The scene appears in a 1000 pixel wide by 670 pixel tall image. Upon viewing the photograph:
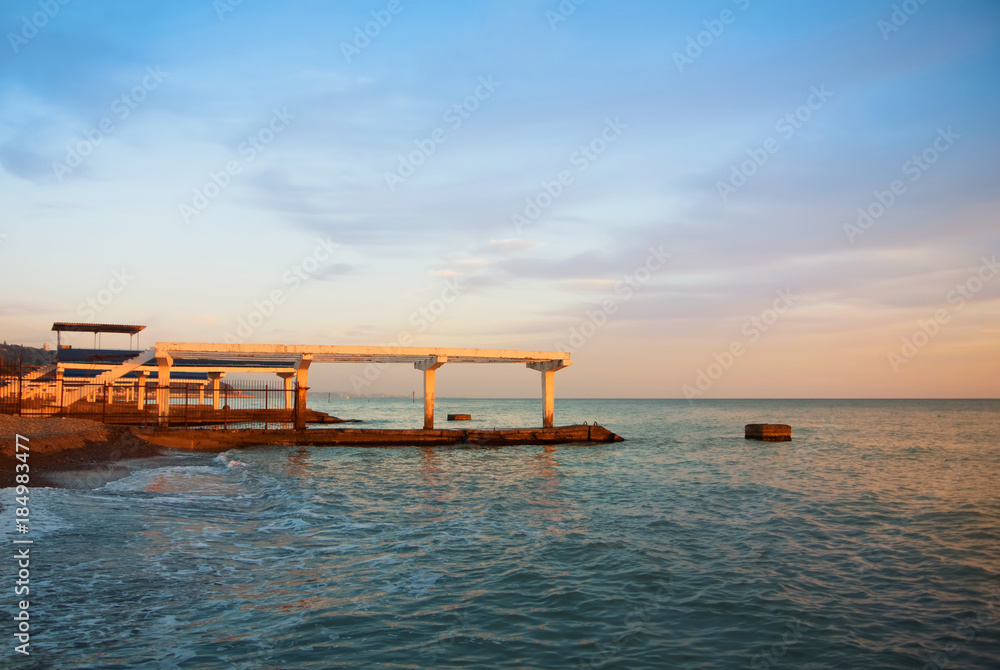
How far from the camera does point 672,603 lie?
9.59 meters

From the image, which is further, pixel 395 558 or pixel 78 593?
pixel 395 558

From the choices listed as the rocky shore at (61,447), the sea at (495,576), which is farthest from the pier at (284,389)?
the sea at (495,576)

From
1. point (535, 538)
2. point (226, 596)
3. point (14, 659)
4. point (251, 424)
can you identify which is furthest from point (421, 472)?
point (251, 424)

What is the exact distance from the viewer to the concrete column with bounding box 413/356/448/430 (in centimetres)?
3934

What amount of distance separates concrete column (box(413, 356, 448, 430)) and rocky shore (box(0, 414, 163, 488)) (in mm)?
16387

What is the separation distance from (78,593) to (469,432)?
31.6 metres

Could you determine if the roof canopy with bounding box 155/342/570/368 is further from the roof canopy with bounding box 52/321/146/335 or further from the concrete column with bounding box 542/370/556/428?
the roof canopy with bounding box 52/321/146/335

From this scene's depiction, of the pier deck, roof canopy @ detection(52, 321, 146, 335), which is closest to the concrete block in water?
A: the pier deck

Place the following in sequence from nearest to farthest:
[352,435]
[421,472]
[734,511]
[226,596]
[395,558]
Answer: [226,596] → [395,558] → [734,511] → [421,472] → [352,435]

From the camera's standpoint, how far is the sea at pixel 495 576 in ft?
25.1

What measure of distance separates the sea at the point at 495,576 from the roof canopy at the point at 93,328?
3700 cm

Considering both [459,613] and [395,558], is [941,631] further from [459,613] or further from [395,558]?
[395,558]

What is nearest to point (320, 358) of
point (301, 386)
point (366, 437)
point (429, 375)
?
point (301, 386)

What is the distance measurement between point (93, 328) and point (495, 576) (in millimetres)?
→ 53090
